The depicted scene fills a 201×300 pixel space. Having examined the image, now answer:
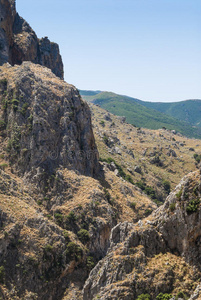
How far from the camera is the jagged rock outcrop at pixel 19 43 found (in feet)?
409

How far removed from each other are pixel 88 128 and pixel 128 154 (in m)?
65.1

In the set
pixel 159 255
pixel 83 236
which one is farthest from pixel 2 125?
pixel 159 255

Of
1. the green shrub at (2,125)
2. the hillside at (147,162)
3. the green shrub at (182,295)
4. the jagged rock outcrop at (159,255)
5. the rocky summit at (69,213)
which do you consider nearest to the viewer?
the green shrub at (182,295)

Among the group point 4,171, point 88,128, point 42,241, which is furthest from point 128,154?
point 42,241

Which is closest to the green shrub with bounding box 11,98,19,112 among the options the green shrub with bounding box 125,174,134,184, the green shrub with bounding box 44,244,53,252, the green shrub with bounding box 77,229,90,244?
the green shrub with bounding box 77,229,90,244

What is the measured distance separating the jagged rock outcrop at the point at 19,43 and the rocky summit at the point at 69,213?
1.60 feet

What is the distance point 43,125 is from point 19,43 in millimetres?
53316

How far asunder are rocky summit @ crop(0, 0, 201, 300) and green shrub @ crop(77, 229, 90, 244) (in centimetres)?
24

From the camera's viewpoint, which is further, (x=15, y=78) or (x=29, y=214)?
(x=15, y=78)

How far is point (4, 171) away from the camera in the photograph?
87312 millimetres

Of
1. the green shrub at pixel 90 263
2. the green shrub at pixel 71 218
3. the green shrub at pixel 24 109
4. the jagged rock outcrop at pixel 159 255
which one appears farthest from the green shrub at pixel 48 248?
the green shrub at pixel 24 109

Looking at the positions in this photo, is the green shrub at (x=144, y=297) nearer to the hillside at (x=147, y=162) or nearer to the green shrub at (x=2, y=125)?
the green shrub at (x=2, y=125)

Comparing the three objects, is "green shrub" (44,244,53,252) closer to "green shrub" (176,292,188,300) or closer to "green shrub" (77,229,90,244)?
"green shrub" (77,229,90,244)

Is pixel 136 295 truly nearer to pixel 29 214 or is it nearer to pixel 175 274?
pixel 175 274
